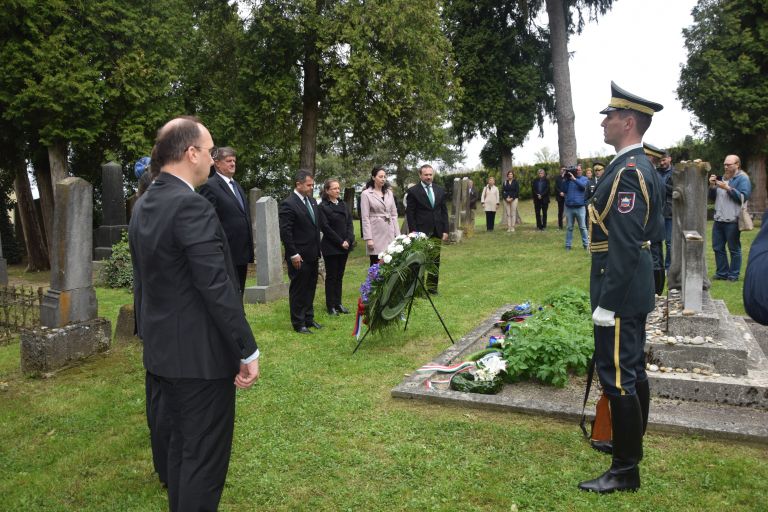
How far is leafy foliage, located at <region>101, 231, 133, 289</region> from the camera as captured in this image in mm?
12875

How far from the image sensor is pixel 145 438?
4.69 meters

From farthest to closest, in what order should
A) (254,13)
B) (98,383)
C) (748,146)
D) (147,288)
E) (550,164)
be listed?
1. (550,164)
2. (748,146)
3. (254,13)
4. (98,383)
5. (147,288)

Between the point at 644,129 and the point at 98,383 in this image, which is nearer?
the point at 644,129

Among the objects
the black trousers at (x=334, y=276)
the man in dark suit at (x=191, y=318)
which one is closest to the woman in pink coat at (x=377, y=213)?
the black trousers at (x=334, y=276)

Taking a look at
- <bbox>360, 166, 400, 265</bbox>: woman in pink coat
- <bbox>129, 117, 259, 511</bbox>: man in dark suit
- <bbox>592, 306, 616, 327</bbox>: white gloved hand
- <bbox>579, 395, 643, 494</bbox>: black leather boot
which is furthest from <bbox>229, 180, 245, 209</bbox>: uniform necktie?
<bbox>579, 395, 643, 494</bbox>: black leather boot

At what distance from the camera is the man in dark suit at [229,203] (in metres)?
6.32

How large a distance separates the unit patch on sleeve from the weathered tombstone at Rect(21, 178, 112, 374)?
5.69 m

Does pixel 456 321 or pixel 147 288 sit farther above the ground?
pixel 147 288

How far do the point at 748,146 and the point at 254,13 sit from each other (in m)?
20.3

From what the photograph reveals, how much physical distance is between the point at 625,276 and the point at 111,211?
533 inches

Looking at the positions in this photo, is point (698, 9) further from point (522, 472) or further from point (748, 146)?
point (522, 472)

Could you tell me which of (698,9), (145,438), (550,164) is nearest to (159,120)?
(145,438)

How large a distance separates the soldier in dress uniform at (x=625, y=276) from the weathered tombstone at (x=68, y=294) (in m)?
5.60

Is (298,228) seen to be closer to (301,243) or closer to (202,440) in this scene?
(301,243)
